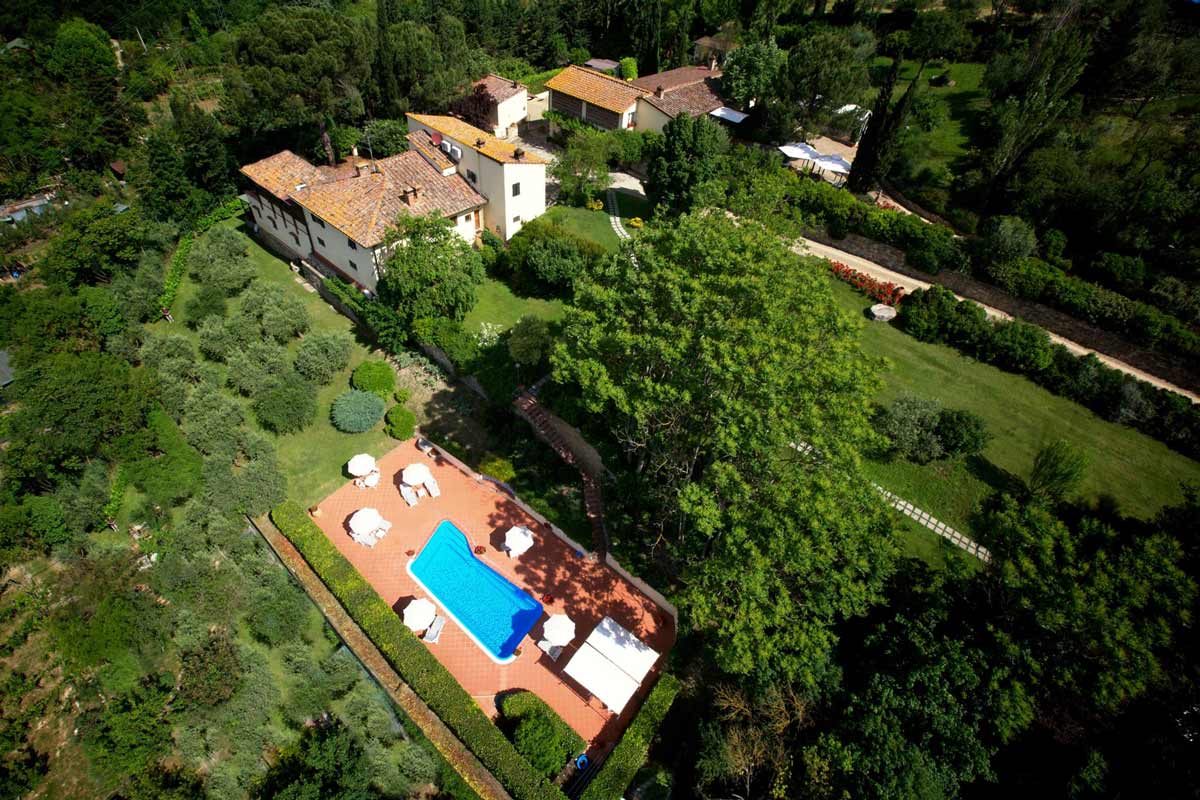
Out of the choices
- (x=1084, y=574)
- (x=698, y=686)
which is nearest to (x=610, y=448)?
(x=698, y=686)

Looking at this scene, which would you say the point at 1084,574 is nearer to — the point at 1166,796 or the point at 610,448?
the point at 1166,796

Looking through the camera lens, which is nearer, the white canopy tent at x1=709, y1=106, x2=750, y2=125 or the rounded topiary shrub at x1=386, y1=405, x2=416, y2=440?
the rounded topiary shrub at x1=386, y1=405, x2=416, y2=440

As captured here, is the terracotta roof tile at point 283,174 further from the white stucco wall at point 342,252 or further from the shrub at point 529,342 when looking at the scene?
the shrub at point 529,342

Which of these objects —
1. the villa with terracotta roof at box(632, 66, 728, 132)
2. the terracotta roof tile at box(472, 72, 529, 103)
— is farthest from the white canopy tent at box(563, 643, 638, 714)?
the terracotta roof tile at box(472, 72, 529, 103)

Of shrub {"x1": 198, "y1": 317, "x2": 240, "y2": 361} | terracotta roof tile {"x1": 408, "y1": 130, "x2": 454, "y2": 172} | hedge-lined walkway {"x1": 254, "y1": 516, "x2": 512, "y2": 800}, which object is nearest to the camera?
hedge-lined walkway {"x1": 254, "y1": 516, "x2": 512, "y2": 800}

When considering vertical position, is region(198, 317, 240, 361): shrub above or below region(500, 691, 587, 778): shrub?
above

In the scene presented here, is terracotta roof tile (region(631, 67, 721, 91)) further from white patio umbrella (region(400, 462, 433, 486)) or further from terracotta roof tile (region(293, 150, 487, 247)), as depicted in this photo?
white patio umbrella (region(400, 462, 433, 486))
